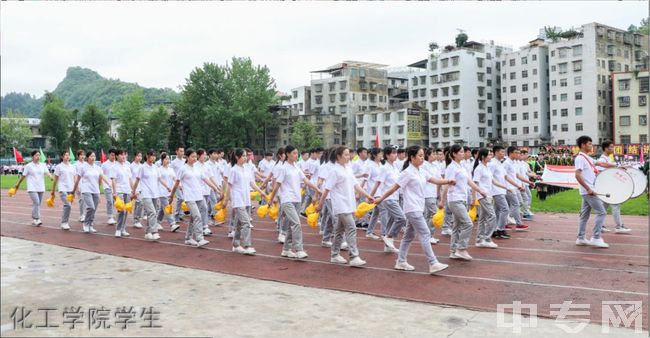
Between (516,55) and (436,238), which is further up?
(516,55)

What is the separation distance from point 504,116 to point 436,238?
59185 mm

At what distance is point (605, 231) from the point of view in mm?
10930

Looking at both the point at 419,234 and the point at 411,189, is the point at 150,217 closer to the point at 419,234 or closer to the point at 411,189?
the point at 411,189

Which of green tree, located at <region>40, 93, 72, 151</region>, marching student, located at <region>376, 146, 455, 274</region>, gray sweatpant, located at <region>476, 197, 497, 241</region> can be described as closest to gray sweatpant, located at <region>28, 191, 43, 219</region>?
marching student, located at <region>376, 146, 455, 274</region>

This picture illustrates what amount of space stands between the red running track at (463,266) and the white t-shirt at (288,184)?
102 cm

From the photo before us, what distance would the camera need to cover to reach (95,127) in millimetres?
69625

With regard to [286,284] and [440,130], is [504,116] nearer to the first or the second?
[440,130]

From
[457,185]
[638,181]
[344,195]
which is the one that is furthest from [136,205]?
[638,181]

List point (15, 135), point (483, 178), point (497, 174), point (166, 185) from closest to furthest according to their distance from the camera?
point (483, 178)
point (497, 174)
point (166, 185)
point (15, 135)

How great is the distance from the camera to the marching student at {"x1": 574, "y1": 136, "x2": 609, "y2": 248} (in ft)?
29.5

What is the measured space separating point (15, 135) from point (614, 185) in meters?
80.3

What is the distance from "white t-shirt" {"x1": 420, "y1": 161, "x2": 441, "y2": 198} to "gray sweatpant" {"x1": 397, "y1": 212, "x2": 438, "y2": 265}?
3179 mm

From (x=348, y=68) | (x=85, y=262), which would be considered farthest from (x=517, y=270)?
(x=348, y=68)

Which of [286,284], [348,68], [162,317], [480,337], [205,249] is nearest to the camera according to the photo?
[480,337]
